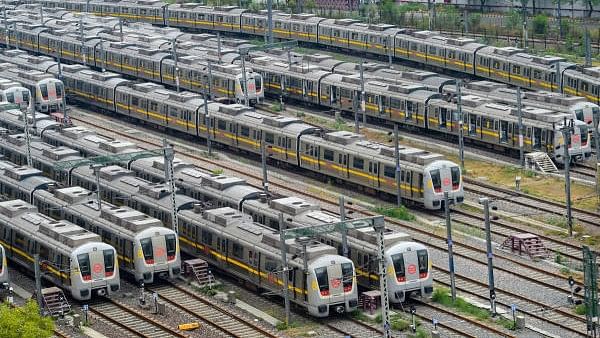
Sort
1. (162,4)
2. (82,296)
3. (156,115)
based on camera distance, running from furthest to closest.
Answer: (162,4) < (156,115) < (82,296)

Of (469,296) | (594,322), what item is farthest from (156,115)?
(594,322)

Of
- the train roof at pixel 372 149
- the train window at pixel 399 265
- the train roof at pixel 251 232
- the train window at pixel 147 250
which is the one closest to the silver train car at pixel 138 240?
the train window at pixel 147 250

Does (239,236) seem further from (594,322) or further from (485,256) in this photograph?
(594,322)

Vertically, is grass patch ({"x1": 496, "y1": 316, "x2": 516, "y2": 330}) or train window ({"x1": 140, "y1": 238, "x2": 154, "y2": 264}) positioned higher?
train window ({"x1": 140, "y1": 238, "x2": 154, "y2": 264})

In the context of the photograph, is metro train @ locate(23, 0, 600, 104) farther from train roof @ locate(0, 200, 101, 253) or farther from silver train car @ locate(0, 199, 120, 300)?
silver train car @ locate(0, 199, 120, 300)

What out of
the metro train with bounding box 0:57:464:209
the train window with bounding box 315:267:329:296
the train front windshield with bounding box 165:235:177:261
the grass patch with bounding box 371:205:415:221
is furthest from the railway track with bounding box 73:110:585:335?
the train front windshield with bounding box 165:235:177:261
